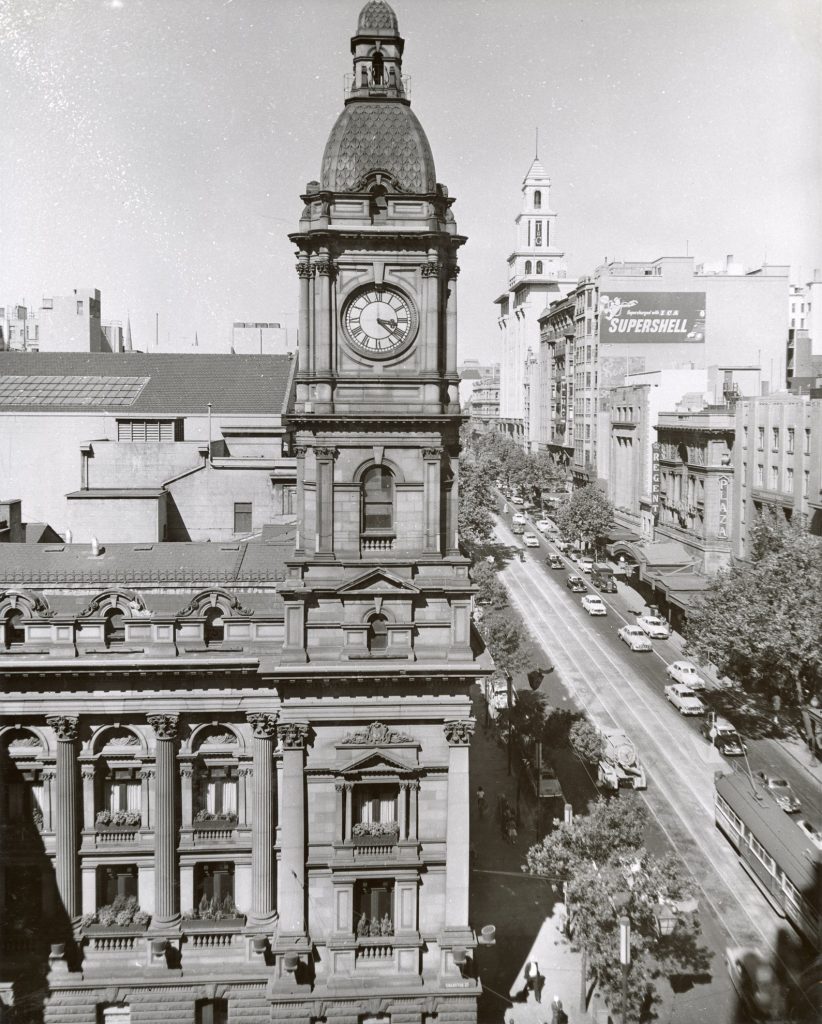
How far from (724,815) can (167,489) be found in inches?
1387

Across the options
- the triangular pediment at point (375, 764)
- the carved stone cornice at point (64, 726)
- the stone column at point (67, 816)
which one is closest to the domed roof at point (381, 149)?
the triangular pediment at point (375, 764)

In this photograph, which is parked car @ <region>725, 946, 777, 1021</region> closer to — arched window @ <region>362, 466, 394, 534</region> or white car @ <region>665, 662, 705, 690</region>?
arched window @ <region>362, 466, 394, 534</region>

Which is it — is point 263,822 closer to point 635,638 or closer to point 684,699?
point 684,699

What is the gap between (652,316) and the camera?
389ft

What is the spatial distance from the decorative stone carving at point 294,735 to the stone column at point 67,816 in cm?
741

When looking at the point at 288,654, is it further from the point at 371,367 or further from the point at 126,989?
the point at 126,989

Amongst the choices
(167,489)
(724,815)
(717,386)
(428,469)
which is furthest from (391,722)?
(717,386)

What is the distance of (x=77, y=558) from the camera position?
38031 millimetres

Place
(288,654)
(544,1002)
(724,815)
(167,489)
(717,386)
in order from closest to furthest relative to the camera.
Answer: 1. (288,654)
2. (544,1002)
3. (724,815)
4. (167,489)
5. (717,386)

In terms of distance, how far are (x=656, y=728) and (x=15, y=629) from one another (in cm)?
4032

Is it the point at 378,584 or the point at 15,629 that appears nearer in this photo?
the point at 378,584

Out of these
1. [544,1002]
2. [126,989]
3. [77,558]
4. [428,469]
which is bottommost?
[544,1002]

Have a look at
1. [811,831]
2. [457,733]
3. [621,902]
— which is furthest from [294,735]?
[811,831]

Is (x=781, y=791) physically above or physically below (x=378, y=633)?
below
